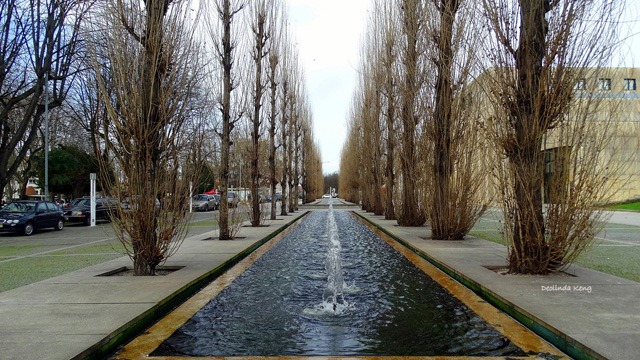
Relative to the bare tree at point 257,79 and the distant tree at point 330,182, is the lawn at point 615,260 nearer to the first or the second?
the bare tree at point 257,79

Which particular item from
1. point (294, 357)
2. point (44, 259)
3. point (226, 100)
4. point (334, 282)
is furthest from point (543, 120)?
point (44, 259)

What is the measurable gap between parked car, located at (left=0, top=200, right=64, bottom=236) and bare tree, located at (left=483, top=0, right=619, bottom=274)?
19.8 meters

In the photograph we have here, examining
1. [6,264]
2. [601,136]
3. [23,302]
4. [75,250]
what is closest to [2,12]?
[75,250]

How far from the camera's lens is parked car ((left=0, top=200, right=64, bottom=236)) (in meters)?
19.5

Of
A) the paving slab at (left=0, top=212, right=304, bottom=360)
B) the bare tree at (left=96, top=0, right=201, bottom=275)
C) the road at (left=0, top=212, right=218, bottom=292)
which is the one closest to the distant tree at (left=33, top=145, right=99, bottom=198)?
the road at (left=0, top=212, right=218, bottom=292)

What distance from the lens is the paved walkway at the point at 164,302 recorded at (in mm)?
4262

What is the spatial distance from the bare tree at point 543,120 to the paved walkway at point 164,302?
0.71 meters

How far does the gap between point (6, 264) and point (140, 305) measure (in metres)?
6.81

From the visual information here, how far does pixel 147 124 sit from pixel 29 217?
15939 millimetres

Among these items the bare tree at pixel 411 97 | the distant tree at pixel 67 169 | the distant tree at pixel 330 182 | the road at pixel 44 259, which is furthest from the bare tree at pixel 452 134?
the distant tree at pixel 330 182

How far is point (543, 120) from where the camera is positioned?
7.61 meters

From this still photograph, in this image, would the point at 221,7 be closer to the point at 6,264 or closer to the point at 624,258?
the point at 6,264

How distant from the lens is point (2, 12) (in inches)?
855

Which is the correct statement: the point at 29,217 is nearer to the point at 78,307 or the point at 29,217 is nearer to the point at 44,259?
the point at 44,259
